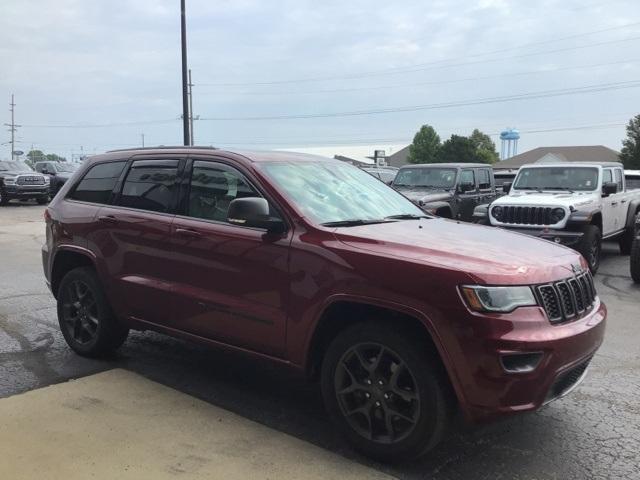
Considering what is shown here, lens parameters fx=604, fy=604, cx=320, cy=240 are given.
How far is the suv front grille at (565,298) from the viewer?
3.21 m

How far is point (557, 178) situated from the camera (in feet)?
36.3

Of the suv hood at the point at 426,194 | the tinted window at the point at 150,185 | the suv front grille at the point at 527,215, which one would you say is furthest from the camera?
the suv hood at the point at 426,194

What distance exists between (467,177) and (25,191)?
18828 mm

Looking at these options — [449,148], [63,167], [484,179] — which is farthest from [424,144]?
[484,179]

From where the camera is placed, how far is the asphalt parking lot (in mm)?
3410

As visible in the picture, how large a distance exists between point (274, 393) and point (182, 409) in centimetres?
Answer: 70

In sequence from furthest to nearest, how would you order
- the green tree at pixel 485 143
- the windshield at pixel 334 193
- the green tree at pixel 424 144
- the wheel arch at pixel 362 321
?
the green tree at pixel 485 143 < the green tree at pixel 424 144 < the windshield at pixel 334 193 < the wheel arch at pixel 362 321

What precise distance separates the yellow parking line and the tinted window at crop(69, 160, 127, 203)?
1.63 metres

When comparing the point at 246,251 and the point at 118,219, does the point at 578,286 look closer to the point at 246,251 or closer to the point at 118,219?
the point at 246,251

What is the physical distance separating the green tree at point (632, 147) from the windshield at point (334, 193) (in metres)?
38.2

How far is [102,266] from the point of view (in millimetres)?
4852

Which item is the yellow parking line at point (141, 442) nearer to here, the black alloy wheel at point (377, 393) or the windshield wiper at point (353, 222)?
the black alloy wheel at point (377, 393)

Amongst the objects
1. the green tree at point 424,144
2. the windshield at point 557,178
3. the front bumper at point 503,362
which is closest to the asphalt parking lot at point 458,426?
the front bumper at point 503,362

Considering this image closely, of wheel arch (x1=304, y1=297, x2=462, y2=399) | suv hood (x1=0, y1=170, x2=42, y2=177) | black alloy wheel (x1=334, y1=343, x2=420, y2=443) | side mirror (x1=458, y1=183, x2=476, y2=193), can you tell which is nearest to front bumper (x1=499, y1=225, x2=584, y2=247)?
side mirror (x1=458, y1=183, x2=476, y2=193)
